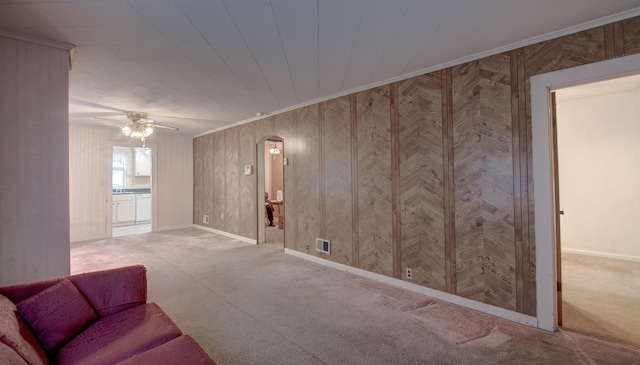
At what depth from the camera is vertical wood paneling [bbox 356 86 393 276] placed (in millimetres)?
3594

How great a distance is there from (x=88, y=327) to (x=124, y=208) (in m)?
7.85

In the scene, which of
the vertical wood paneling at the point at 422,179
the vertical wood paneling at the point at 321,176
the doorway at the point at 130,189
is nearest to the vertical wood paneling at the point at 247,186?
the vertical wood paneling at the point at 321,176

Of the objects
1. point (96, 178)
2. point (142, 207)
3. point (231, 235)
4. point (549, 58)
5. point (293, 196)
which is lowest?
point (231, 235)

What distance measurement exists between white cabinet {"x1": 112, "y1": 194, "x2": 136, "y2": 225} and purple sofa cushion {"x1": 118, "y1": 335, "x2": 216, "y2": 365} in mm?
8336

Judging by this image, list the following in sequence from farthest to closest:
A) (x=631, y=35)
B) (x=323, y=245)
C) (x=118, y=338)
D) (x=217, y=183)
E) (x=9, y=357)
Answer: (x=217, y=183)
(x=323, y=245)
(x=631, y=35)
(x=118, y=338)
(x=9, y=357)

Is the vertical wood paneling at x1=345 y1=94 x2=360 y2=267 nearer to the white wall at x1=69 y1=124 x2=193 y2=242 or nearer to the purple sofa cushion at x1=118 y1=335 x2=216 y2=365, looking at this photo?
the purple sofa cushion at x1=118 y1=335 x2=216 y2=365

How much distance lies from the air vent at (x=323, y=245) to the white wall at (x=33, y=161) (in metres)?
3.05

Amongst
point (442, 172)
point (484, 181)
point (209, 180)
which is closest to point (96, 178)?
point (209, 180)

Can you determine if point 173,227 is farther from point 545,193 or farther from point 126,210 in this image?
point 545,193

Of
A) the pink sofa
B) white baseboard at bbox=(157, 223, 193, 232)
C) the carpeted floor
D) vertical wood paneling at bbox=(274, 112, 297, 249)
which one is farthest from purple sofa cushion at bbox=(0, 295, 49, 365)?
white baseboard at bbox=(157, 223, 193, 232)

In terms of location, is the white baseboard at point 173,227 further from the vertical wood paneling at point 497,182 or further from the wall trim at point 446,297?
the vertical wood paneling at point 497,182

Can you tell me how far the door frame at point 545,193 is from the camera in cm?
243

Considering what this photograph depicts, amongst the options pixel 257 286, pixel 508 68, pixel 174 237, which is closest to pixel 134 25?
pixel 257 286

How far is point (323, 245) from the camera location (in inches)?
174
